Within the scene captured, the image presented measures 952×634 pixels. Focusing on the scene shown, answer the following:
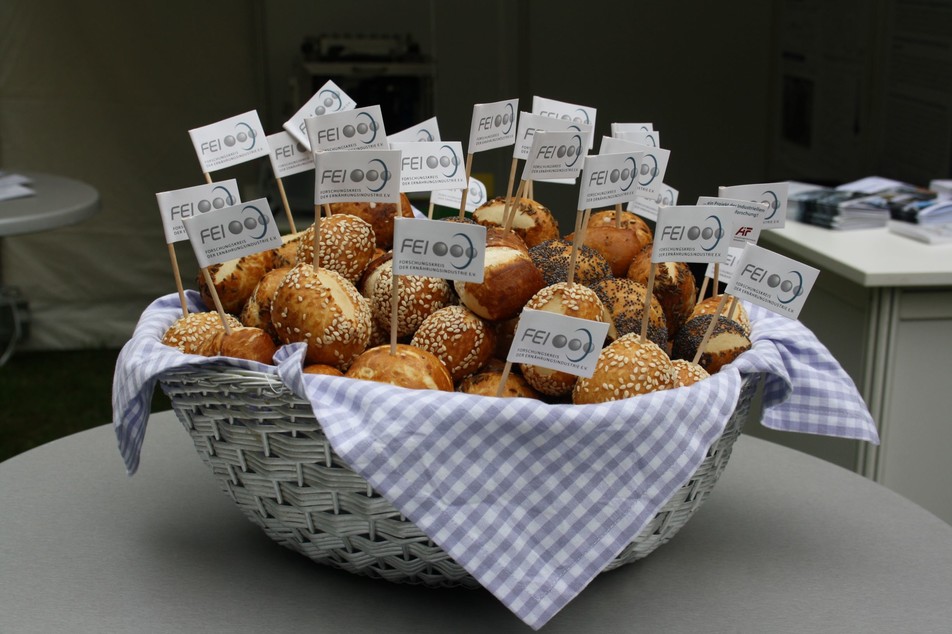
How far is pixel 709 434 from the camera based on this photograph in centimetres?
86

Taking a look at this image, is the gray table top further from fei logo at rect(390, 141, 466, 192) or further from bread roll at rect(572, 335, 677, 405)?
bread roll at rect(572, 335, 677, 405)

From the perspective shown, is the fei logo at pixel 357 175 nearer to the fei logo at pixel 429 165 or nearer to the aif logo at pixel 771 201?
the fei logo at pixel 429 165

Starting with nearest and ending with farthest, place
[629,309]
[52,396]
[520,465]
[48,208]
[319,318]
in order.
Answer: [520,465]
[319,318]
[629,309]
[48,208]
[52,396]

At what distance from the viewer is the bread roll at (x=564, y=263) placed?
1.07m

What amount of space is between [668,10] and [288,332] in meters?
3.60

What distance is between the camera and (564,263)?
1075mm

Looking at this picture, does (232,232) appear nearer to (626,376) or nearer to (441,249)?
(441,249)

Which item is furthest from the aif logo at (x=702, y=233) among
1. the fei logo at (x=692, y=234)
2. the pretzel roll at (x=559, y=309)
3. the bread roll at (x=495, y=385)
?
the bread roll at (x=495, y=385)

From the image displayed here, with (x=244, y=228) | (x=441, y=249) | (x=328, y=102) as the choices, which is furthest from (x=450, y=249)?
(x=328, y=102)

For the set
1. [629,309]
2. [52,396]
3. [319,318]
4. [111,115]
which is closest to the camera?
[319,318]

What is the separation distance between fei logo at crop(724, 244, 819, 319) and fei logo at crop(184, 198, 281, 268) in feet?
1.59

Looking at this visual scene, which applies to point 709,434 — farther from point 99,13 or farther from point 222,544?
point 99,13

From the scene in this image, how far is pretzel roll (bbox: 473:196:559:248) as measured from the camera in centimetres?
120

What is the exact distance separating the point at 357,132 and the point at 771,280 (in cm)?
50
